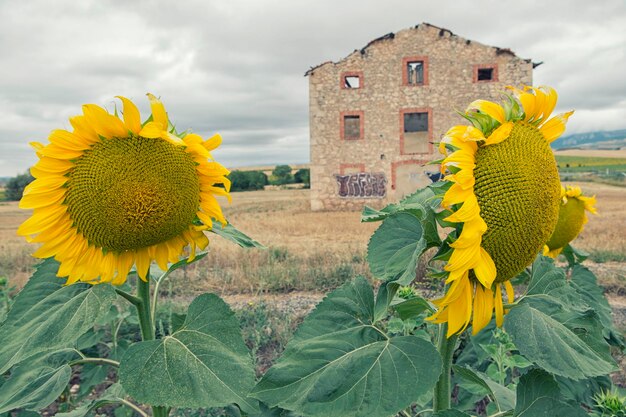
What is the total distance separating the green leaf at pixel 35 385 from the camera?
65.8 inches

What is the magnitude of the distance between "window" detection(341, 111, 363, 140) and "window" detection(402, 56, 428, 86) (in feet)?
7.65

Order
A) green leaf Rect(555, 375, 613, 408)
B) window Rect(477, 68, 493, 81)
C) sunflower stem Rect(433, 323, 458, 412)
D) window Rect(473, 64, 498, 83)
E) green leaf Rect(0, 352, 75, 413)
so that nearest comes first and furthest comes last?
1. sunflower stem Rect(433, 323, 458, 412)
2. green leaf Rect(0, 352, 75, 413)
3. green leaf Rect(555, 375, 613, 408)
4. window Rect(473, 64, 498, 83)
5. window Rect(477, 68, 493, 81)

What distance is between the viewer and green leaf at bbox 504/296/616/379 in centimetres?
119

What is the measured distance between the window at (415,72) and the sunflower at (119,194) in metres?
20.3

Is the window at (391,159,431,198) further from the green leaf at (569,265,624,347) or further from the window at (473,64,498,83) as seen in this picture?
the green leaf at (569,265,624,347)

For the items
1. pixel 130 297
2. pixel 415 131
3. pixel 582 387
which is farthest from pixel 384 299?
pixel 415 131

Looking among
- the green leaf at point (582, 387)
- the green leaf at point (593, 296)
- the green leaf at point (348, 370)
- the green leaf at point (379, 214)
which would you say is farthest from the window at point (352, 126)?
the green leaf at point (348, 370)

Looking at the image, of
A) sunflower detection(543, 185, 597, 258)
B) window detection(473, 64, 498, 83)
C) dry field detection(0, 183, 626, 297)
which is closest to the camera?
sunflower detection(543, 185, 597, 258)

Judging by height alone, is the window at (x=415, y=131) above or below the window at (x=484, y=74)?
below

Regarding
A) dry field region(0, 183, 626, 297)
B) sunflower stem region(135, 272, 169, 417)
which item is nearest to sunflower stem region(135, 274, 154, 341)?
sunflower stem region(135, 272, 169, 417)

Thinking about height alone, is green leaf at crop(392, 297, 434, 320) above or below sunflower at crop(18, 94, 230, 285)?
below

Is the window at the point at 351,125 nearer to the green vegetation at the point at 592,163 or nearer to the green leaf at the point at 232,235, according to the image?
the green leaf at the point at 232,235

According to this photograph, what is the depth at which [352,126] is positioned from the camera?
21094 millimetres

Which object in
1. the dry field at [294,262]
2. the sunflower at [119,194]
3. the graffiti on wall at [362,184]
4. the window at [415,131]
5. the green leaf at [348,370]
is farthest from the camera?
the graffiti on wall at [362,184]
